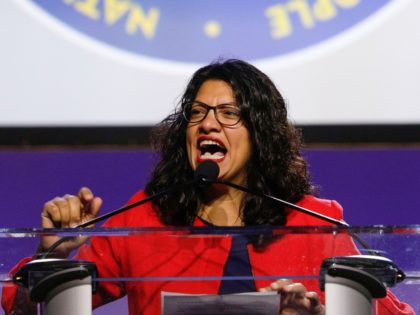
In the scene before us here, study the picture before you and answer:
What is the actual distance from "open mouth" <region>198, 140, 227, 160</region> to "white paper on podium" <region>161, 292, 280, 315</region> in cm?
63

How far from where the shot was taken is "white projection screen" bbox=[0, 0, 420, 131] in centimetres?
216

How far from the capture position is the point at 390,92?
2.19m

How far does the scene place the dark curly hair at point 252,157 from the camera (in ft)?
5.50

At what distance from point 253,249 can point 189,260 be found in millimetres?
92

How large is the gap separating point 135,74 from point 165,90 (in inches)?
3.4

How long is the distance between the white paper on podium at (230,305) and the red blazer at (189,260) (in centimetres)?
3

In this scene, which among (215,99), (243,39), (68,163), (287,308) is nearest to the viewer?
(287,308)

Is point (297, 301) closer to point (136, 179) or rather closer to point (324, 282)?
point (324, 282)

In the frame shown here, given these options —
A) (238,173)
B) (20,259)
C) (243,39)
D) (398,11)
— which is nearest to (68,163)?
(243,39)

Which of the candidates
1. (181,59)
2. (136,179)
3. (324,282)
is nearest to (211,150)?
(181,59)

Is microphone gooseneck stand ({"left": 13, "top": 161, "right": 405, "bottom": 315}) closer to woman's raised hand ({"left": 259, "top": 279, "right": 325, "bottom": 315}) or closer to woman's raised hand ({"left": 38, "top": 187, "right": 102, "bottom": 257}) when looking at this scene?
woman's raised hand ({"left": 259, "top": 279, "right": 325, "bottom": 315})

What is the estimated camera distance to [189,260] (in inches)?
44.9

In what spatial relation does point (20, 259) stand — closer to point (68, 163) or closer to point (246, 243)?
point (246, 243)

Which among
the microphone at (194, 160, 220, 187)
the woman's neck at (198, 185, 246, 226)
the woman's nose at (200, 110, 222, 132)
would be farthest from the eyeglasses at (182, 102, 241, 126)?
the microphone at (194, 160, 220, 187)
